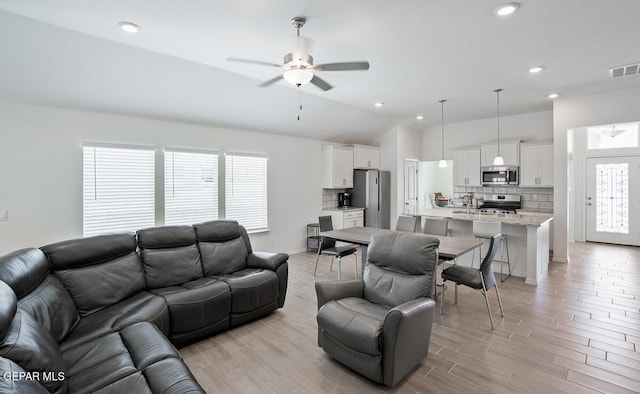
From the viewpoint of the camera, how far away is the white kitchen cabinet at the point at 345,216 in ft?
22.8

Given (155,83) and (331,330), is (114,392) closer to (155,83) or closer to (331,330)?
(331,330)

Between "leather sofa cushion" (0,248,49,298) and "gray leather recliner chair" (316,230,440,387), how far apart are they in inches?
80.9

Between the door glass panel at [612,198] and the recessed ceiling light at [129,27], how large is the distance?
30.9 ft

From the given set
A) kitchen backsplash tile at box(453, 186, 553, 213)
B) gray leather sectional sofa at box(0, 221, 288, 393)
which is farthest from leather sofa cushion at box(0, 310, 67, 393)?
kitchen backsplash tile at box(453, 186, 553, 213)

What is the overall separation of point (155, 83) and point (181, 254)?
89.3 inches

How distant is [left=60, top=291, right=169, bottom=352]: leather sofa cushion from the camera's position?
7.02 ft

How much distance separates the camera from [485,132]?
7.10 m

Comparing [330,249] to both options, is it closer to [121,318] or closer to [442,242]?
[442,242]

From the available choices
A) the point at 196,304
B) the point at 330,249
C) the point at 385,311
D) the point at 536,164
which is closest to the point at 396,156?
the point at 536,164

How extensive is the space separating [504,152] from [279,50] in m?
5.57

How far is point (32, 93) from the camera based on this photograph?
11.7ft

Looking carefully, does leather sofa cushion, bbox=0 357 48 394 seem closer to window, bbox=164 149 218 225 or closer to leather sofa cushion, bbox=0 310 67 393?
leather sofa cushion, bbox=0 310 67 393

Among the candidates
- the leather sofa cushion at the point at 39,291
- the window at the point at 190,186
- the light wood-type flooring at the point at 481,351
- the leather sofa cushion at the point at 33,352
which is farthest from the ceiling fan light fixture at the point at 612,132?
the leather sofa cushion at the point at 39,291

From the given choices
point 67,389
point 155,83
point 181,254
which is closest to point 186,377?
point 67,389
